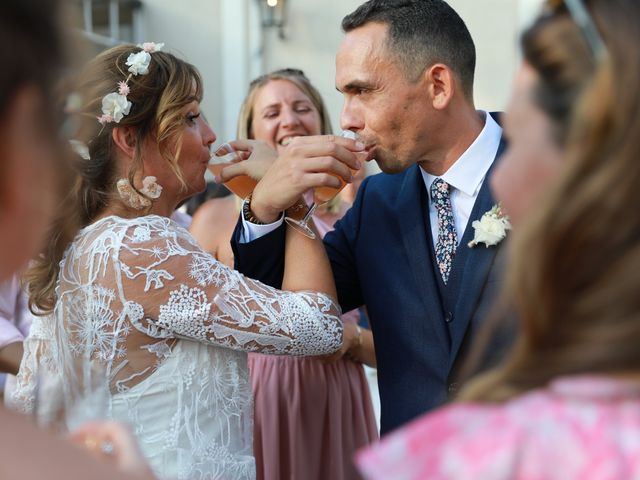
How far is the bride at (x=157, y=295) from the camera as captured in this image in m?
2.39

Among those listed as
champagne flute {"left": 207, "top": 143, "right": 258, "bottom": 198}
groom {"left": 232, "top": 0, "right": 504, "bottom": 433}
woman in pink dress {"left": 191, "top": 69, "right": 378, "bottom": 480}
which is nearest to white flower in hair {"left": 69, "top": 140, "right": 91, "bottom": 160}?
champagne flute {"left": 207, "top": 143, "right": 258, "bottom": 198}

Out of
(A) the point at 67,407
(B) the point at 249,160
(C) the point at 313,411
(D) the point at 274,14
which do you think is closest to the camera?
(A) the point at 67,407

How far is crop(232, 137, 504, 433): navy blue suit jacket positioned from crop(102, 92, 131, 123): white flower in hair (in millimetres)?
520

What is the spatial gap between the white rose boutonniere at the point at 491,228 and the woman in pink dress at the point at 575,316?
138cm

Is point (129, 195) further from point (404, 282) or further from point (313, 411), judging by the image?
point (313, 411)

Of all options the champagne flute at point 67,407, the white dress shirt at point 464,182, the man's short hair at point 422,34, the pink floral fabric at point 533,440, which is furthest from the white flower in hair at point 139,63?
the pink floral fabric at point 533,440

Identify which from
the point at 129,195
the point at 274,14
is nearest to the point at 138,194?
the point at 129,195

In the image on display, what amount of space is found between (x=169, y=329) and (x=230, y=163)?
0.75 metres

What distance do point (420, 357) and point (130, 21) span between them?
284 inches

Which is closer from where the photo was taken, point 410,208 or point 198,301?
point 198,301

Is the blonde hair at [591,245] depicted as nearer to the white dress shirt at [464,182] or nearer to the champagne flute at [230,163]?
the white dress shirt at [464,182]

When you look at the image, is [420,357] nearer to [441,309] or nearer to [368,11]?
[441,309]

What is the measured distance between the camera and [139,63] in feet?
8.57

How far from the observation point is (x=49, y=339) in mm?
2617
